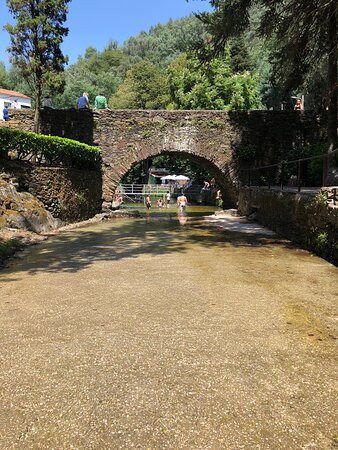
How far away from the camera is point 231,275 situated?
17.9 feet

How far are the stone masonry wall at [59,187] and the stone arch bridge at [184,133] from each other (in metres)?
2.04

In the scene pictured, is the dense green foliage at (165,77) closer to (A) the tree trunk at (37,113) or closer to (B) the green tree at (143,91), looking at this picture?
(B) the green tree at (143,91)

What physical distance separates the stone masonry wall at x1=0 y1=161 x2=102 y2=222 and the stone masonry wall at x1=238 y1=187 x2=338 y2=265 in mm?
5756

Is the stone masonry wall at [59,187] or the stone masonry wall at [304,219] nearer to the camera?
the stone masonry wall at [304,219]

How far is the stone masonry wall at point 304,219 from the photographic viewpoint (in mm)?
6266

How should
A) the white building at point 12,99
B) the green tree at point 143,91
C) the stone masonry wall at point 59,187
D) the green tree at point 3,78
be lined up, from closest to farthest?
1. the stone masonry wall at point 59,187
2. the green tree at point 143,91
3. the white building at point 12,99
4. the green tree at point 3,78

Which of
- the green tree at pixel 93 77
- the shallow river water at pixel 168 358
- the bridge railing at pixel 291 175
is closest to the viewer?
the shallow river water at pixel 168 358

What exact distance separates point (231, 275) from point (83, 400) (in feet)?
Result: 11.1

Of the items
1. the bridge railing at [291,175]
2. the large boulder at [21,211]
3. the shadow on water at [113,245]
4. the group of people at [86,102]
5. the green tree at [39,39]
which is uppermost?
the green tree at [39,39]

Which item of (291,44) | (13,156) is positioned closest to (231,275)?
(291,44)

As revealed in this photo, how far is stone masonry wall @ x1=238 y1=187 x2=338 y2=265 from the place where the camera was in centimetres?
627

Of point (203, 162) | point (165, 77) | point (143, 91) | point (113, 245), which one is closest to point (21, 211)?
point (113, 245)

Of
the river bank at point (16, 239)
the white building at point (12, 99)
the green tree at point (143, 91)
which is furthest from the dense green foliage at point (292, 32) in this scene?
the white building at point (12, 99)

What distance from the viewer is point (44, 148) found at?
11.2 meters
